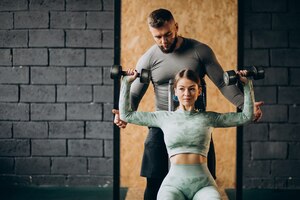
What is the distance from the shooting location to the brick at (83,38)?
3.97 m

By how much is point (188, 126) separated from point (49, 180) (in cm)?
220

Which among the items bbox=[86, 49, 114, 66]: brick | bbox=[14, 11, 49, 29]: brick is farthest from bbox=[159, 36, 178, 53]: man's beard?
bbox=[14, 11, 49, 29]: brick

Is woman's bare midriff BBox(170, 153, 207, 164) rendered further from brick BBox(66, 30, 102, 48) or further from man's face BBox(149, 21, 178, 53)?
brick BBox(66, 30, 102, 48)

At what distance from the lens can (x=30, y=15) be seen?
3990 mm

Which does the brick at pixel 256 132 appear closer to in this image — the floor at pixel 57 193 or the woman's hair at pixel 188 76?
the floor at pixel 57 193

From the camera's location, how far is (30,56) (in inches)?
158

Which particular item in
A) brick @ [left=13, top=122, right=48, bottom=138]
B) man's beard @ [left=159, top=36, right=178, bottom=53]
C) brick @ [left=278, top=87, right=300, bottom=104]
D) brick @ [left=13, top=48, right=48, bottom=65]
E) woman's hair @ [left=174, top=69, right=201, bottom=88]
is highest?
brick @ [left=13, top=48, right=48, bottom=65]

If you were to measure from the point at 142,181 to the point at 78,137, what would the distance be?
722mm

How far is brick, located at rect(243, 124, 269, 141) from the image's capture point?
398 centimetres

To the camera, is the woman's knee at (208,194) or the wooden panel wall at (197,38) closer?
the woman's knee at (208,194)

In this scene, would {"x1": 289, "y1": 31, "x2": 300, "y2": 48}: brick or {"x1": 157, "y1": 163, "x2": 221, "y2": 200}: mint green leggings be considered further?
{"x1": 289, "y1": 31, "x2": 300, "y2": 48}: brick

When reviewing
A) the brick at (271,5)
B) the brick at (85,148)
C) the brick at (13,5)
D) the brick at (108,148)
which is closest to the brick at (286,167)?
the brick at (271,5)

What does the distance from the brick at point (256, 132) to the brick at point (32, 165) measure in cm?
188

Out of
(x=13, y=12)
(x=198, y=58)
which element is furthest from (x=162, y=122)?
(x=13, y=12)
